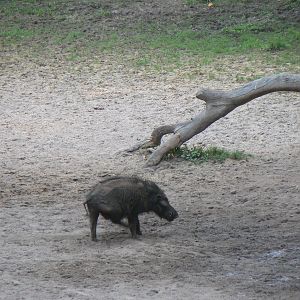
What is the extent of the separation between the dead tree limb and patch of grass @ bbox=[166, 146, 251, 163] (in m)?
0.20

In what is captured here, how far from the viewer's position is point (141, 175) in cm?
1048

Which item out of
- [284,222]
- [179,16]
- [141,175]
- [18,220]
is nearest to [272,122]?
[141,175]

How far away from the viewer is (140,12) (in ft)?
62.5

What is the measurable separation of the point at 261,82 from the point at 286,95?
13.8 ft

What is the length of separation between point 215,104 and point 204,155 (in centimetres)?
102

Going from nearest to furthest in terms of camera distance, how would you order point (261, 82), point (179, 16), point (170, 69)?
1. point (261, 82)
2. point (170, 69)
3. point (179, 16)

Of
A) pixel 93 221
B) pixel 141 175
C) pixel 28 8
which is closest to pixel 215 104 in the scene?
pixel 141 175

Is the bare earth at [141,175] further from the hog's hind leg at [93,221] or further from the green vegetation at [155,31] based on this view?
the green vegetation at [155,31]

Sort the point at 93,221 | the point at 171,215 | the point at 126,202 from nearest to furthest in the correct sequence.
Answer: the point at 93,221 < the point at 126,202 < the point at 171,215

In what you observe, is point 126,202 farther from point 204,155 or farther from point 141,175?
point 204,155

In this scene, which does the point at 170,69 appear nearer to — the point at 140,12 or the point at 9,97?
the point at 9,97

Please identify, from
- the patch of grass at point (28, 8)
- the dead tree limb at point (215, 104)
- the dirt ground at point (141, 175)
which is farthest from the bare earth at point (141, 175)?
the patch of grass at point (28, 8)

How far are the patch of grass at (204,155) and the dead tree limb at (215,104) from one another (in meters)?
0.20

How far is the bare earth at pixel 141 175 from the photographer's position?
7.35 m
